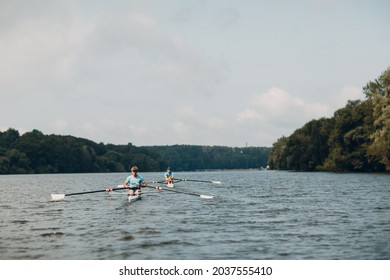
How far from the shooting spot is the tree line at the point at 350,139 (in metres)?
60.0

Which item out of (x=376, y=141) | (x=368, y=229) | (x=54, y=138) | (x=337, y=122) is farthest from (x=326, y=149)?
(x=368, y=229)

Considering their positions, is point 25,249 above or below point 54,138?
below

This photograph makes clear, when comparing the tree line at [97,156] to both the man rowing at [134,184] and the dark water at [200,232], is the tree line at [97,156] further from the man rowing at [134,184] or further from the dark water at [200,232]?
the dark water at [200,232]

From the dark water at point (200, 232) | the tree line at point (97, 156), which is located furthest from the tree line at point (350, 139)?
the dark water at point (200, 232)

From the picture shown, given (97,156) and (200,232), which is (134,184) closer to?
(200,232)

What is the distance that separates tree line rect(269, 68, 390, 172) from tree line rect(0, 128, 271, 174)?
3519cm

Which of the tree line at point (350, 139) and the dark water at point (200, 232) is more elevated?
the tree line at point (350, 139)

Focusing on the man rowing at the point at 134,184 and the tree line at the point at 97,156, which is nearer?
the man rowing at the point at 134,184

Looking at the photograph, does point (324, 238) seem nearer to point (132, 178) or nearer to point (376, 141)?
point (132, 178)

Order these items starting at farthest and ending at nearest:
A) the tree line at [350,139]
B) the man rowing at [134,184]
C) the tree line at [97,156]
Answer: the tree line at [97,156] → the tree line at [350,139] → the man rowing at [134,184]

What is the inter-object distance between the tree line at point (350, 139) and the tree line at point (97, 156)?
35.2m

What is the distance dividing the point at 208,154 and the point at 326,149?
6633 cm

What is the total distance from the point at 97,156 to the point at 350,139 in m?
60.8

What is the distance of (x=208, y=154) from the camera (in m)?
156
